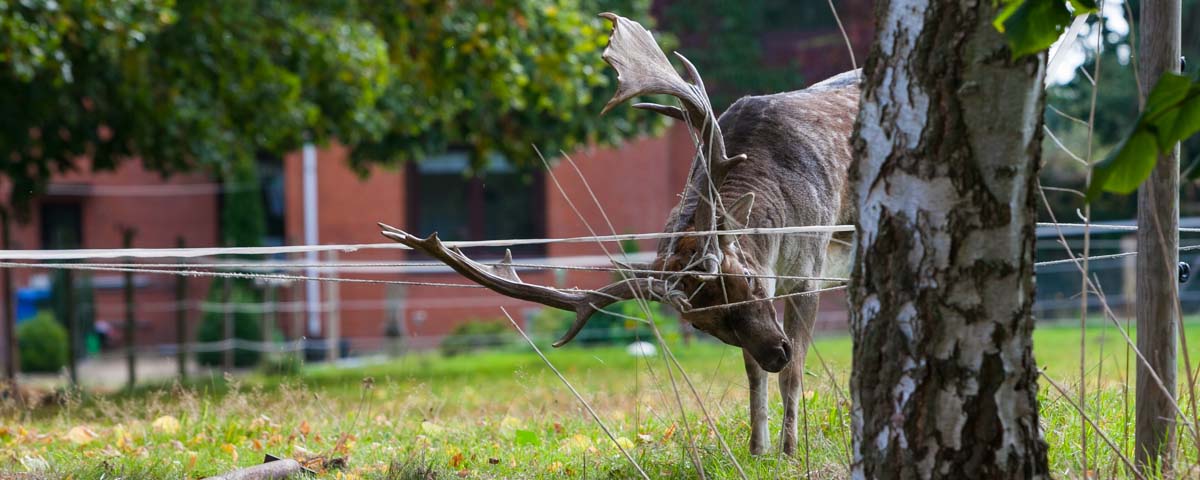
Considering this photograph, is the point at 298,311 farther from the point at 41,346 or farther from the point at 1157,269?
the point at 1157,269

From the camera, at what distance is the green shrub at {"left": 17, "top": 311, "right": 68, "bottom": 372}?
18125mm

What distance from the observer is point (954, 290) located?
262 cm

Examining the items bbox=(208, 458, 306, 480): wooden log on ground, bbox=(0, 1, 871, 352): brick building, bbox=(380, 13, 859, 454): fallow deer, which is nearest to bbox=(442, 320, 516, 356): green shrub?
bbox=(0, 1, 871, 352): brick building

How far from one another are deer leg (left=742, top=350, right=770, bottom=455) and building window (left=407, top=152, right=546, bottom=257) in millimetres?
16875

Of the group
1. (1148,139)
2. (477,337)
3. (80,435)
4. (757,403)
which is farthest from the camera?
(477,337)

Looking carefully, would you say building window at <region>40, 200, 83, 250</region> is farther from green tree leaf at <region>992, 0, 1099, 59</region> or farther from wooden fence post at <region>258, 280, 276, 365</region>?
green tree leaf at <region>992, 0, 1099, 59</region>

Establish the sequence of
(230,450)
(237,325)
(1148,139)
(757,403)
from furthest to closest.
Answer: (237,325) < (230,450) < (757,403) < (1148,139)

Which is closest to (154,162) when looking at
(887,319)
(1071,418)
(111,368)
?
(111,368)

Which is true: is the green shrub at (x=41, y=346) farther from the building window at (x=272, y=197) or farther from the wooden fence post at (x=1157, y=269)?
the wooden fence post at (x=1157, y=269)

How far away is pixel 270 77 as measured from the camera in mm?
11828

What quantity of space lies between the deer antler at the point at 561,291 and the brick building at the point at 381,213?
14.7 metres

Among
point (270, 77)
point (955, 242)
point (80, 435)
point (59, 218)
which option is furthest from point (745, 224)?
point (59, 218)

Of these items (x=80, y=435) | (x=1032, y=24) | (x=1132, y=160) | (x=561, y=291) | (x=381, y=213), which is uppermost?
(x=1032, y=24)

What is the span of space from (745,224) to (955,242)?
1731 mm
